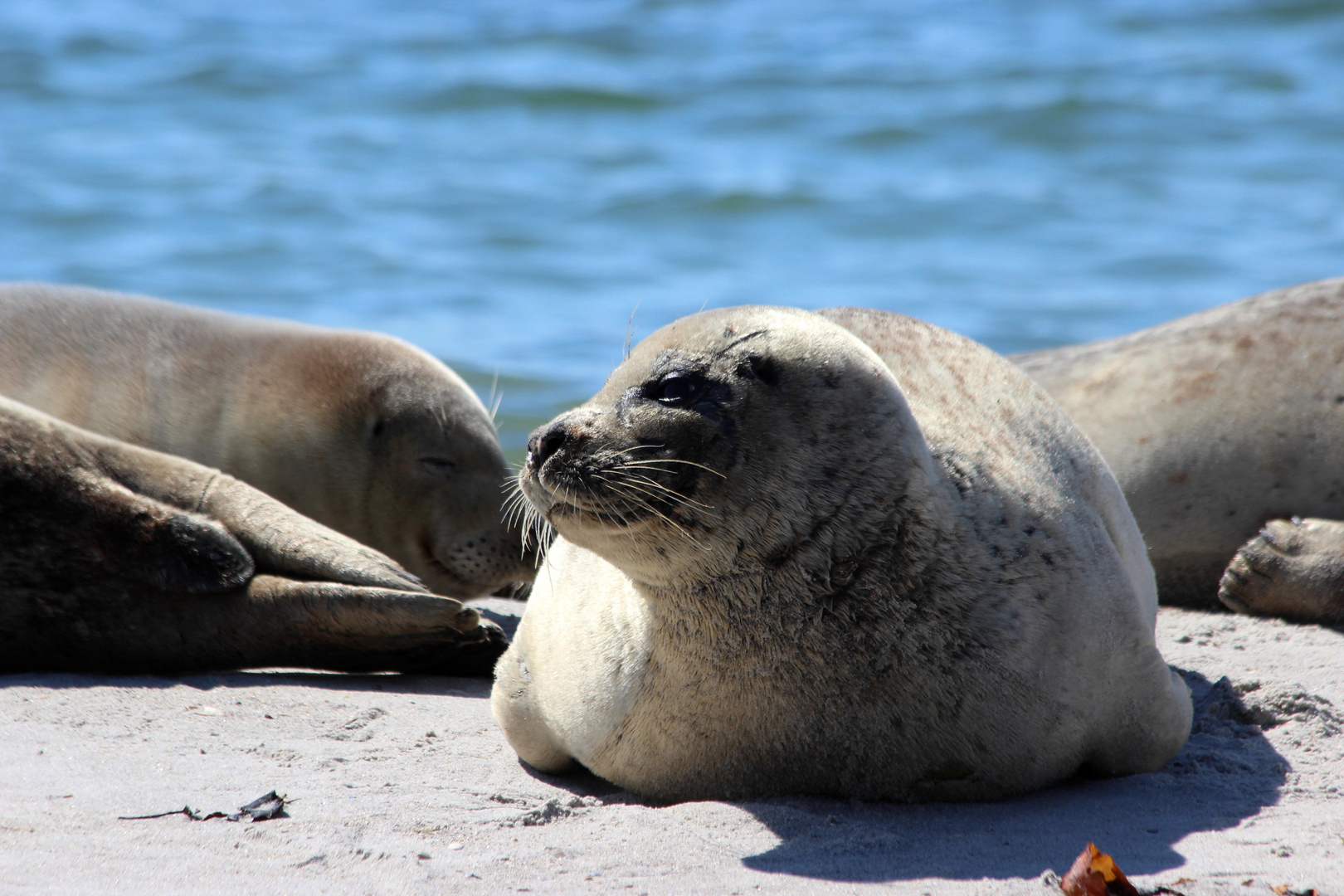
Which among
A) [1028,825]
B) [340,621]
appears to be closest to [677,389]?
[1028,825]

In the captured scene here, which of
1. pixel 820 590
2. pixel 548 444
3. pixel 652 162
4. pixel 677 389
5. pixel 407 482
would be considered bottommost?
pixel 407 482

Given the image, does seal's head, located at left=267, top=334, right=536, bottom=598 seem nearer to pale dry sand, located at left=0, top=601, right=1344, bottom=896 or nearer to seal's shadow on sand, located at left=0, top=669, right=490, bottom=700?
seal's shadow on sand, located at left=0, top=669, right=490, bottom=700

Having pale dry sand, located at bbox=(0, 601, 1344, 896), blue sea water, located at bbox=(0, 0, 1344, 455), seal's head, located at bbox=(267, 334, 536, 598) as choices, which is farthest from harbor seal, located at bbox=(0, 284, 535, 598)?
blue sea water, located at bbox=(0, 0, 1344, 455)

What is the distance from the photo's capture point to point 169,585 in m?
3.64

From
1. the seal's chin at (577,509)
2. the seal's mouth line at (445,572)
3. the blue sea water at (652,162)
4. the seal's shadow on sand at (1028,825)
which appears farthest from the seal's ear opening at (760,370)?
the blue sea water at (652,162)

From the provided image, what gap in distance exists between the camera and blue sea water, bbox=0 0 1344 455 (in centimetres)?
1016

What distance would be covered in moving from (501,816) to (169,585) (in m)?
1.33

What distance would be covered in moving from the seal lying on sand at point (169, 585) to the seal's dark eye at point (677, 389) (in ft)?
4.26

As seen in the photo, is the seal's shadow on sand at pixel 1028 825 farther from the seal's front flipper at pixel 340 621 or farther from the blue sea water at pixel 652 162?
the blue sea water at pixel 652 162

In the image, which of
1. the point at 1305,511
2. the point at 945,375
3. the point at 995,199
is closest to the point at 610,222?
the point at 995,199

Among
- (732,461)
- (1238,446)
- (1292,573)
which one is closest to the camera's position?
(732,461)

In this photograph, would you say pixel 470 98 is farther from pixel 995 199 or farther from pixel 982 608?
pixel 982 608

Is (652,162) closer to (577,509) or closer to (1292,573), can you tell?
(1292,573)

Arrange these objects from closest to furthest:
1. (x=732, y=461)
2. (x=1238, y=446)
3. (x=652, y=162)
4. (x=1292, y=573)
Answer: (x=732, y=461) < (x=1292, y=573) < (x=1238, y=446) < (x=652, y=162)
